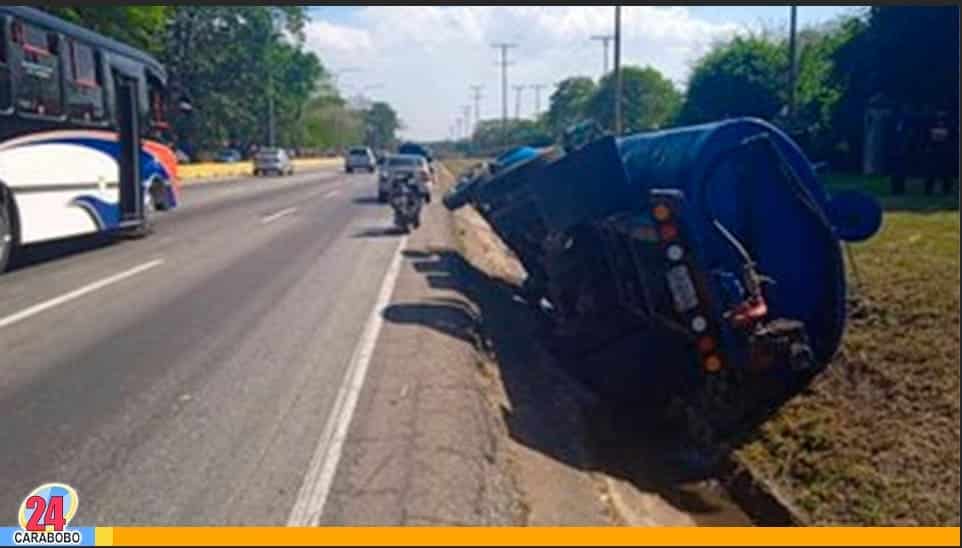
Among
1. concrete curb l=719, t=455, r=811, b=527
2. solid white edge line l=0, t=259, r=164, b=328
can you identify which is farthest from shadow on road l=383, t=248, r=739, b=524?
solid white edge line l=0, t=259, r=164, b=328

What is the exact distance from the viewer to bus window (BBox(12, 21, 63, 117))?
13.8m

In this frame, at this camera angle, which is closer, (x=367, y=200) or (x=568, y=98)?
(x=367, y=200)

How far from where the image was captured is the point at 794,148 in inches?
310

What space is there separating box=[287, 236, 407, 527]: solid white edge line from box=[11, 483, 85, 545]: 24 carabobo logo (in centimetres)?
110

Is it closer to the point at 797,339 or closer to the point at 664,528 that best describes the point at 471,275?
the point at 797,339

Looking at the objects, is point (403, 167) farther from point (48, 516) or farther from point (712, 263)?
point (48, 516)

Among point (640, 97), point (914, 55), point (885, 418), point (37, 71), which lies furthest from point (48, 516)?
point (640, 97)

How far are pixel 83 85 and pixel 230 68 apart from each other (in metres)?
53.1

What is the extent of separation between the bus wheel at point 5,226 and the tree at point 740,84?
100 feet

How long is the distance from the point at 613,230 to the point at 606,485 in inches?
115

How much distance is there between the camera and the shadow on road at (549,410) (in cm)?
732

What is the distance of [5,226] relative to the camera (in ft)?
43.8

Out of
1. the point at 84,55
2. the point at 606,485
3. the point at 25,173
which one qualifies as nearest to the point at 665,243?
the point at 606,485

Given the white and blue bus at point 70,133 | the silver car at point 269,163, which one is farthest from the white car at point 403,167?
the silver car at point 269,163
